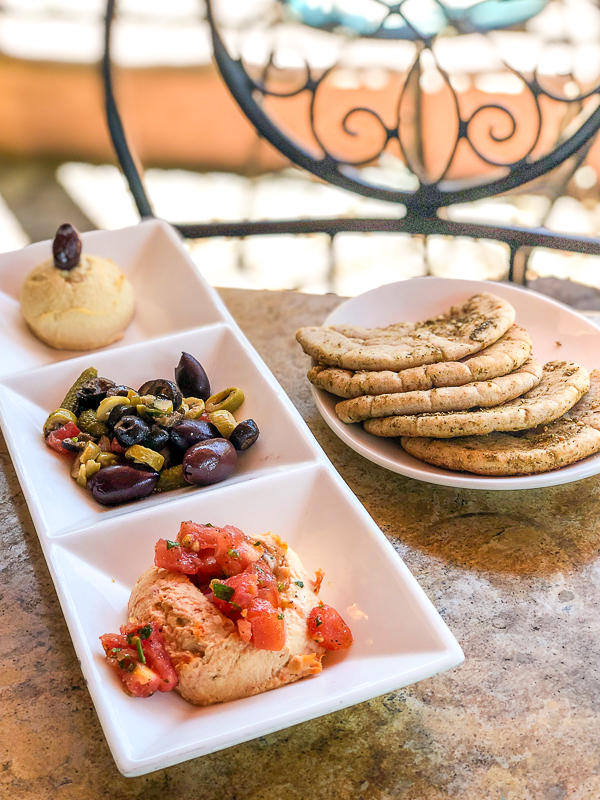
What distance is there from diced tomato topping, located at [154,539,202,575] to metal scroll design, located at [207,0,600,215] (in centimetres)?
223

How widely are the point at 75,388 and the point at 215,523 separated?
2.09 ft

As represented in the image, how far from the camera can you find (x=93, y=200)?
180 inches

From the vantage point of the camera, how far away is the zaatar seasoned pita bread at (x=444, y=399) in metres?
1.81

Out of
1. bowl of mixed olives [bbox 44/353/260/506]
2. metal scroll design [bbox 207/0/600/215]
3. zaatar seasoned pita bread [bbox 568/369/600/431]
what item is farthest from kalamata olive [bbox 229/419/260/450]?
metal scroll design [bbox 207/0/600/215]

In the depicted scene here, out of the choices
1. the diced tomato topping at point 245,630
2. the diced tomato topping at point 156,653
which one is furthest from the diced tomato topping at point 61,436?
the diced tomato topping at point 245,630

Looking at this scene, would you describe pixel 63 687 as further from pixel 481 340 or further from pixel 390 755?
pixel 481 340

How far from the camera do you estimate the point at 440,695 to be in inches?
58.1

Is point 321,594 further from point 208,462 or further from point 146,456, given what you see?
point 146,456

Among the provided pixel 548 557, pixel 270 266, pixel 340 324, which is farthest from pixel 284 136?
pixel 548 557

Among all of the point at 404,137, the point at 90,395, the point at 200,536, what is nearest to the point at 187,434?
the point at 90,395

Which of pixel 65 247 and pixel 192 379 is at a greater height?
pixel 65 247

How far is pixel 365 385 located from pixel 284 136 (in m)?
1.85

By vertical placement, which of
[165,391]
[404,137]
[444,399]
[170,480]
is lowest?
[170,480]

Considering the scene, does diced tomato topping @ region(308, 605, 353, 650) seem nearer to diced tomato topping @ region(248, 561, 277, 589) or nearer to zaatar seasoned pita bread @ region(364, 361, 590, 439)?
diced tomato topping @ region(248, 561, 277, 589)
